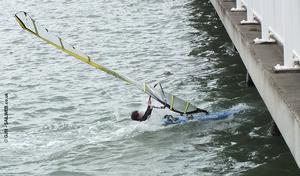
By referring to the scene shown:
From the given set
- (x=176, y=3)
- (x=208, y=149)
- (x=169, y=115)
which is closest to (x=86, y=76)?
(x=169, y=115)

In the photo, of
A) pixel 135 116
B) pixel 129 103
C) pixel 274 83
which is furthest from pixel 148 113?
pixel 274 83

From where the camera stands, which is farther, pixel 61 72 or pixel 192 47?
pixel 192 47

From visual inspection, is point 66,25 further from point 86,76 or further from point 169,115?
point 169,115

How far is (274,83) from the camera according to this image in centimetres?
818

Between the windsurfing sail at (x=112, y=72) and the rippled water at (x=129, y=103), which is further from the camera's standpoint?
the windsurfing sail at (x=112, y=72)

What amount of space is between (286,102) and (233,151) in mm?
3255

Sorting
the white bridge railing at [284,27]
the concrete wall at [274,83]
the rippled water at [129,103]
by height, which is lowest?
the rippled water at [129,103]

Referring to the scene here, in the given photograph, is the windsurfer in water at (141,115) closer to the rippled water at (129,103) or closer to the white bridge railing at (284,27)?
the rippled water at (129,103)

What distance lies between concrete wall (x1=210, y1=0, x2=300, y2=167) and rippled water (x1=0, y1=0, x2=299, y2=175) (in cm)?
115

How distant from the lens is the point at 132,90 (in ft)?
49.4

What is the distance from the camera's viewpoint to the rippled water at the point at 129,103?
10.4m

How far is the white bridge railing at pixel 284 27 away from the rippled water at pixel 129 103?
5.18 feet

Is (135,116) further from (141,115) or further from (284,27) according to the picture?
(284,27)

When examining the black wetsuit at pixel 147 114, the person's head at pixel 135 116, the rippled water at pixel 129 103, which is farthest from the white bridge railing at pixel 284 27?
the person's head at pixel 135 116
